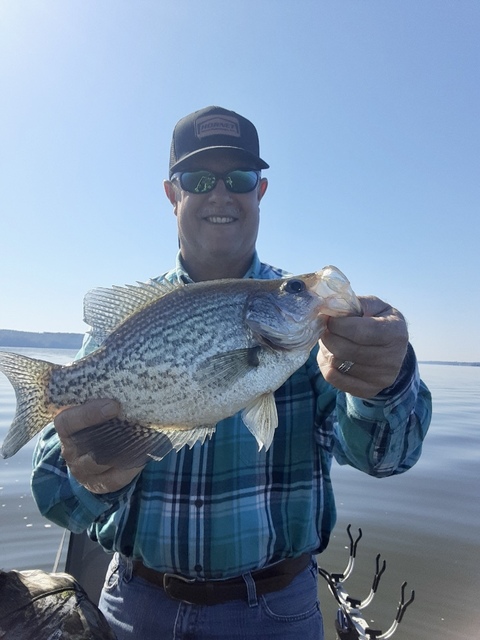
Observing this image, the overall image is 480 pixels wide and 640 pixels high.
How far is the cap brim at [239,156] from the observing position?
3592 millimetres

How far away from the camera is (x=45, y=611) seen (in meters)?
2.36

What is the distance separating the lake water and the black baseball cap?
5.42 metres

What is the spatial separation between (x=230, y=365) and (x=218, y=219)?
1.54m

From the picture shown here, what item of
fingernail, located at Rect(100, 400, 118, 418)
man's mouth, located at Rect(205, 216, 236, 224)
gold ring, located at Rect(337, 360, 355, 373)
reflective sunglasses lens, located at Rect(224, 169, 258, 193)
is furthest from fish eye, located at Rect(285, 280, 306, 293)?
reflective sunglasses lens, located at Rect(224, 169, 258, 193)

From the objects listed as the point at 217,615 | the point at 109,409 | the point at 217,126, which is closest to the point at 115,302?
the point at 109,409

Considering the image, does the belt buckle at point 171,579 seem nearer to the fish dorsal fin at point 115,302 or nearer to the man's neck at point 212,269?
the fish dorsal fin at point 115,302

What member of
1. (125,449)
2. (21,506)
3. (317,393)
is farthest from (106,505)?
(21,506)

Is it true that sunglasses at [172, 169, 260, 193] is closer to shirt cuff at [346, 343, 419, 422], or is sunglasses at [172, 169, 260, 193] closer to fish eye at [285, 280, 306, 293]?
fish eye at [285, 280, 306, 293]

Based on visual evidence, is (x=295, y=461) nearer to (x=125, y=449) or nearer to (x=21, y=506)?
(x=125, y=449)

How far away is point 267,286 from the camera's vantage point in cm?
262

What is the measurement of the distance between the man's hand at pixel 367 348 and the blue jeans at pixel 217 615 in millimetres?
1488

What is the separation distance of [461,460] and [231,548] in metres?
12.2

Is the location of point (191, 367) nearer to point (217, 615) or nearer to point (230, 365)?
point (230, 365)

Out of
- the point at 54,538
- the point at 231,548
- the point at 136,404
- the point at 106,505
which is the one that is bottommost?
the point at 54,538
